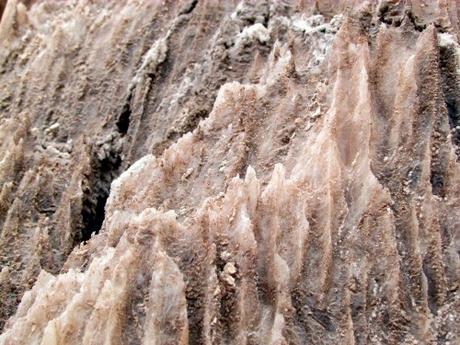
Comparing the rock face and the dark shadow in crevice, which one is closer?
the rock face

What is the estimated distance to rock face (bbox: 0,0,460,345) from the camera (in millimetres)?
5215

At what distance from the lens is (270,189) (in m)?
5.66

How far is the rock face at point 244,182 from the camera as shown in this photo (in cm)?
521

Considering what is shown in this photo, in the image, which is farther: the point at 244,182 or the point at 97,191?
the point at 97,191

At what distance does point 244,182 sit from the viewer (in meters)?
5.69

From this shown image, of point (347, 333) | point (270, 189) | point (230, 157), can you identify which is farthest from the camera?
point (230, 157)

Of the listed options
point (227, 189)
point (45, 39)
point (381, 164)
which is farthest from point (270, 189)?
point (45, 39)

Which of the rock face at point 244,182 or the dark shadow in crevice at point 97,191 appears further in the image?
the dark shadow in crevice at point 97,191

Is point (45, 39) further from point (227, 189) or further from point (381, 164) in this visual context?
point (381, 164)

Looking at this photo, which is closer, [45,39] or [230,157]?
[230,157]

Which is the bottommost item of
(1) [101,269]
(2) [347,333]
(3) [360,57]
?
(2) [347,333]

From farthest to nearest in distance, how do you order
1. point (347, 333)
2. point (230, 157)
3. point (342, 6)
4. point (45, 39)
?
point (45, 39) < point (342, 6) < point (230, 157) < point (347, 333)

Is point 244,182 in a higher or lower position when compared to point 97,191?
higher

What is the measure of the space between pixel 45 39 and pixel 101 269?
16.0 ft
